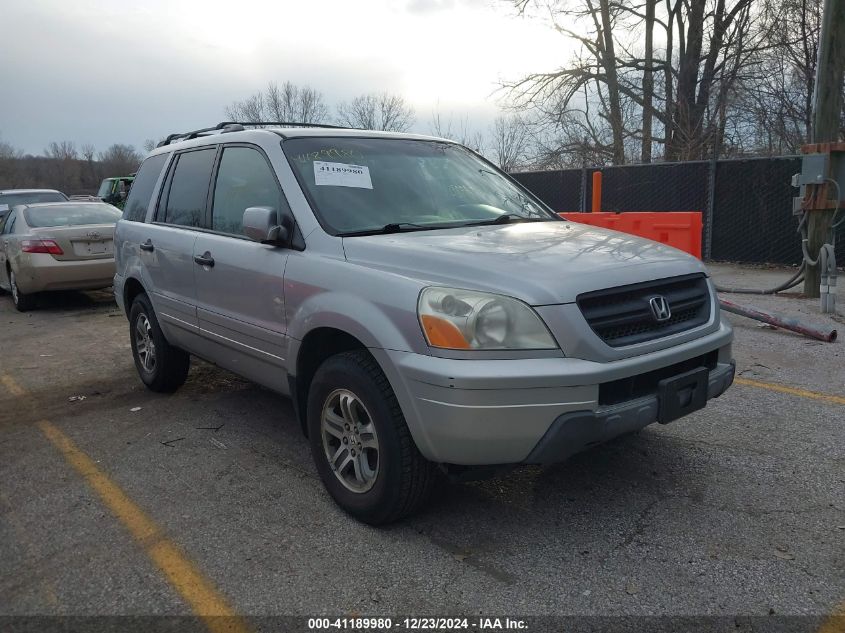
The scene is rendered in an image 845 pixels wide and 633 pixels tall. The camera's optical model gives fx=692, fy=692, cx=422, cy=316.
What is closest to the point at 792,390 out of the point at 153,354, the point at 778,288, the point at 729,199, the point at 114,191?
the point at 778,288

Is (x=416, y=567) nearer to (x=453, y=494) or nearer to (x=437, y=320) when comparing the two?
(x=453, y=494)

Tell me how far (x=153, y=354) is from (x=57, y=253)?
5.06m

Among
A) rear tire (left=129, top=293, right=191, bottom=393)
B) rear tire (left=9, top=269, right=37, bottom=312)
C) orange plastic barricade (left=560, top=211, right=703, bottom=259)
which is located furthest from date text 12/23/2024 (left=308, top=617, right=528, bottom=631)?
rear tire (left=9, top=269, right=37, bottom=312)

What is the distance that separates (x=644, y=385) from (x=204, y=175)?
10.4 ft

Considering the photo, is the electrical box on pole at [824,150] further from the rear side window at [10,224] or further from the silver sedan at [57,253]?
the rear side window at [10,224]

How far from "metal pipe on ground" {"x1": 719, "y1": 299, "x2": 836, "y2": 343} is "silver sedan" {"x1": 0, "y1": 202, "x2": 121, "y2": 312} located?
7.91m

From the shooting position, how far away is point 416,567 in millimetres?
2867

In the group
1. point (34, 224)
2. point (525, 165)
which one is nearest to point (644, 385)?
point (34, 224)

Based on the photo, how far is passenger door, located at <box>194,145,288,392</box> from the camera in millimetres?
3695

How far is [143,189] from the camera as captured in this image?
5.55 meters

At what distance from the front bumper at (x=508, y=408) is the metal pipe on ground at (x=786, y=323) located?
4256 millimetres

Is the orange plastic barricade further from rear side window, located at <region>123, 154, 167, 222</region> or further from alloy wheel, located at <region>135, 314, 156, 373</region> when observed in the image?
alloy wheel, located at <region>135, 314, 156, 373</region>

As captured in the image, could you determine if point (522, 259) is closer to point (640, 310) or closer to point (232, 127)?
point (640, 310)

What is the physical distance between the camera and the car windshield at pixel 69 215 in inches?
388
